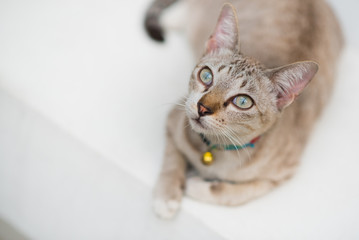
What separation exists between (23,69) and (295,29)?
1469 millimetres

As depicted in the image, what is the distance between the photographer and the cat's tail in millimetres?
2275

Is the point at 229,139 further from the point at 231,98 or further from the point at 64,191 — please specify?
the point at 64,191

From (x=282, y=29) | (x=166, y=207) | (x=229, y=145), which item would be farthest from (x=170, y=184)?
(x=282, y=29)

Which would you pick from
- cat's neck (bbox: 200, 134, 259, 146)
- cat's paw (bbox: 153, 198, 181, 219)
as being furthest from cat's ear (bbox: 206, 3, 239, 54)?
cat's paw (bbox: 153, 198, 181, 219)

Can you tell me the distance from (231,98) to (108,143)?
0.73 metres

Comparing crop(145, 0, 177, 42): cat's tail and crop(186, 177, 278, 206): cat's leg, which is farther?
crop(145, 0, 177, 42): cat's tail

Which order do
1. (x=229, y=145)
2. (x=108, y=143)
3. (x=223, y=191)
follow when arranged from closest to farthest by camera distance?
(x=229, y=145) → (x=223, y=191) → (x=108, y=143)

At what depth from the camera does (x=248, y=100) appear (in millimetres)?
1309

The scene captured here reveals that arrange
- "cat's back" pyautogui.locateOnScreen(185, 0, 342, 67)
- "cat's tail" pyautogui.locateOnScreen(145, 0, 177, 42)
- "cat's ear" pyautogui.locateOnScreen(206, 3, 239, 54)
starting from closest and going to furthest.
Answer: "cat's ear" pyautogui.locateOnScreen(206, 3, 239, 54), "cat's back" pyautogui.locateOnScreen(185, 0, 342, 67), "cat's tail" pyautogui.locateOnScreen(145, 0, 177, 42)

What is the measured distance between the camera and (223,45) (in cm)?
142

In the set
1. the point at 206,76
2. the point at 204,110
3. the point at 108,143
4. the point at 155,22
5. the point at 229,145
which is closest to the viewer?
the point at 204,110

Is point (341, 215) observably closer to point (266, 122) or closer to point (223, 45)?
point (266, 122)

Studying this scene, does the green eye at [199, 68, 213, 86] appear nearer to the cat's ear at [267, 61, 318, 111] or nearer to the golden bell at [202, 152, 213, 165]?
the cat's ear at [267, 61, 318, 111]

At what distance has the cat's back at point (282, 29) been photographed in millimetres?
1694
